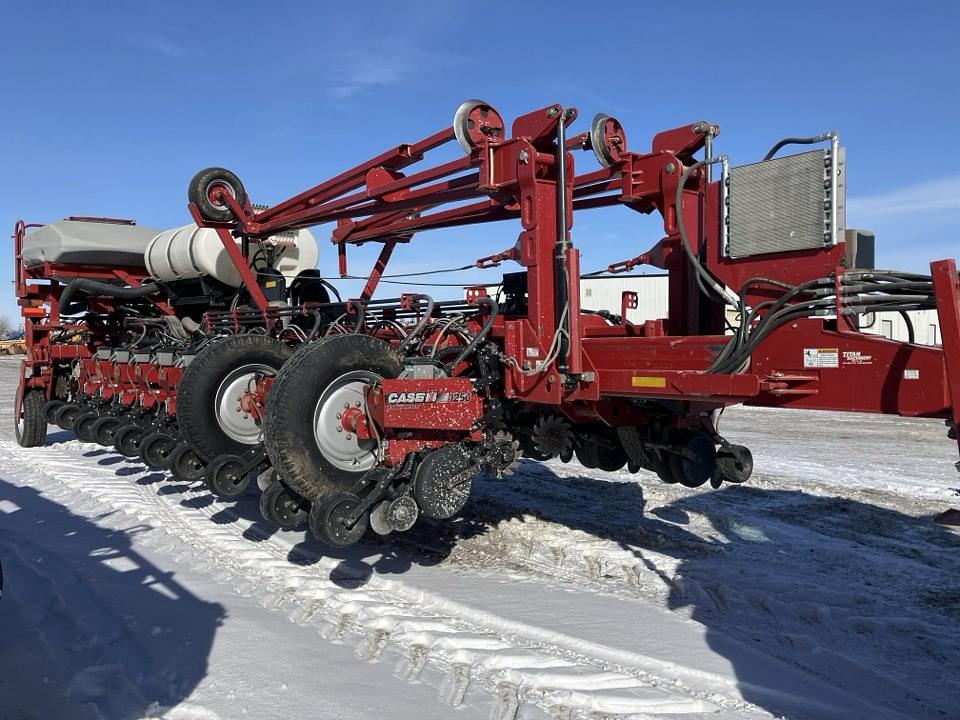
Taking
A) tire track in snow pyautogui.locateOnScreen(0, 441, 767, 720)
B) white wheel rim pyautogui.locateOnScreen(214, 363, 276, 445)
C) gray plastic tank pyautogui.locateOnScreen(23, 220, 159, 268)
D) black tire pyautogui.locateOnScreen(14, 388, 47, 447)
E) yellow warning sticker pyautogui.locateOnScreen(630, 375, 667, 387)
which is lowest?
tire track in snow pyautogui.locateOnScreen(0, 441, 767, 720)

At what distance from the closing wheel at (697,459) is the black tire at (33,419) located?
8.06m

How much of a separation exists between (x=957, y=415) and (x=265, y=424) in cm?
317

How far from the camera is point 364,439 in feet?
13.8

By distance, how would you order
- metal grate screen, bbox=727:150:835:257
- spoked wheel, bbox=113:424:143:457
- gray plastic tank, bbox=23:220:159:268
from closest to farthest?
metal grate screen, bbox=727:150:835:257 → spoked wheel, bbox=113:424:143:457 → gray plastic tank, bbox=23:220:159:268

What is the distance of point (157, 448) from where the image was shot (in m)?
6.09

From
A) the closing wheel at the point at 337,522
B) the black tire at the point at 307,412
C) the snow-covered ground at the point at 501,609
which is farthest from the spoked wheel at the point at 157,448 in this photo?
the closing wheel at the point at 337,522

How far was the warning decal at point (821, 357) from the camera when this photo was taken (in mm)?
2842

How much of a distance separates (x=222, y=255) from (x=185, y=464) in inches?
108

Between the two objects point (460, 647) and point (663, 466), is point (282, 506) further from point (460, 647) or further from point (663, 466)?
point (663, 466)

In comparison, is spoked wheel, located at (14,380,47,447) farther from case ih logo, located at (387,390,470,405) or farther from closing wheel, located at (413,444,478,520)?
closing wheel, located at (413,444,478,520)

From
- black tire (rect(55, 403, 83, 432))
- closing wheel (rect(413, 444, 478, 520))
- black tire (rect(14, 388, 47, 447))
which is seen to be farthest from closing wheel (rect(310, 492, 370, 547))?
black tire (rect(14, 388, 47, 447))

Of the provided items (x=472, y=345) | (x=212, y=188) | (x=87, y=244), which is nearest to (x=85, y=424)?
(x=87, y=244)

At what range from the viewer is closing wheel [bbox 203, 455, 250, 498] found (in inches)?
189

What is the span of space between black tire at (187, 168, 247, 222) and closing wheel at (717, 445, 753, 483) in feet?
14.5
